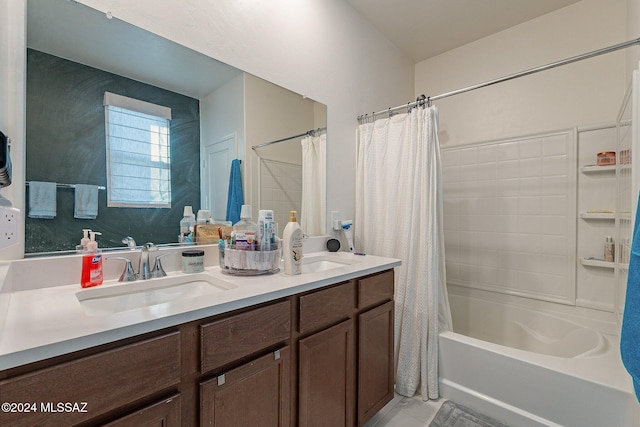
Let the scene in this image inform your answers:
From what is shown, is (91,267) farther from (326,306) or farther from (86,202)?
(326,306)

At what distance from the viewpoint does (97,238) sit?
108 centimetres

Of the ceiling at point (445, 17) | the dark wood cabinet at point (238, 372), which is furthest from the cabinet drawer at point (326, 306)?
the ceiling at point (445, 17)

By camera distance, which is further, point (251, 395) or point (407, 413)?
point (407, 413)

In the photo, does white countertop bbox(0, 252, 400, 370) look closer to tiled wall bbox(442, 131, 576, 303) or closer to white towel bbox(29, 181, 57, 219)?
white towel bbox(29, 181, 57, 219)

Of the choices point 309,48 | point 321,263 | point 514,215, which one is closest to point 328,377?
point 321,263

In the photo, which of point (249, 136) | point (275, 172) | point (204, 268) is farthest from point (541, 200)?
point (204, 268)

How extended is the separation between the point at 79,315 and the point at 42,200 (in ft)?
1.65

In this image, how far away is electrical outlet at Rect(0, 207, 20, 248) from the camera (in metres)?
0.61

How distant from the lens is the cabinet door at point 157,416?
0.68 m

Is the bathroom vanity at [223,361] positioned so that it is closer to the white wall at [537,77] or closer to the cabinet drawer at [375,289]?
the cabinet drawer at [375,289]

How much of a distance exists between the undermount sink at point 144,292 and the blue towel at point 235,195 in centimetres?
34

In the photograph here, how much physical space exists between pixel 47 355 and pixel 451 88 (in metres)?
3.21

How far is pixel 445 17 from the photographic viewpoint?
2.29 metres

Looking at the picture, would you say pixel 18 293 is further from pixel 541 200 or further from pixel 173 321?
pixel 541 200
